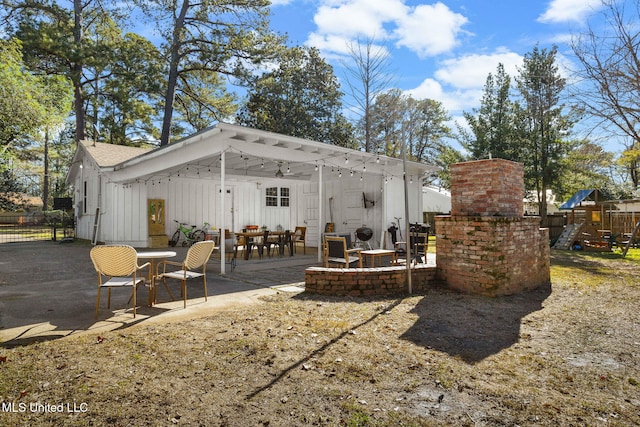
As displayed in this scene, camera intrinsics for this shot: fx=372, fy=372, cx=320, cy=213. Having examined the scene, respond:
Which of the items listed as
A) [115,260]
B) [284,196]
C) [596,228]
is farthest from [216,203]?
[596,228]

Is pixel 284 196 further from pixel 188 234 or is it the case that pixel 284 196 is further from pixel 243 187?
pixel 188 234

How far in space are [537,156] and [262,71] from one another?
1493cm

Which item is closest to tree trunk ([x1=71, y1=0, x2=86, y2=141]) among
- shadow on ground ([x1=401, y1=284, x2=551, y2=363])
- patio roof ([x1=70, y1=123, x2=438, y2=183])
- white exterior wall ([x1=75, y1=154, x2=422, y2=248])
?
white exterior wall ([x1=75, y1=154, x2=422, y2=248])

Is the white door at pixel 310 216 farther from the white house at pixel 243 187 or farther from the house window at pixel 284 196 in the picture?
the house window at pixel 284 196

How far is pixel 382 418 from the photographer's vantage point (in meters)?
2.11

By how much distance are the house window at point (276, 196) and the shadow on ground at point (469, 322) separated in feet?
37.0

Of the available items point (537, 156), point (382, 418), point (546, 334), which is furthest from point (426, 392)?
point (537, 156)

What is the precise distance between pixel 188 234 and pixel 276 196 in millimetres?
4221

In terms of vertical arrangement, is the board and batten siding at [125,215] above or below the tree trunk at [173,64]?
below

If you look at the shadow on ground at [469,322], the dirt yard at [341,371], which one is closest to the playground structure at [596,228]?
the shadow on ground at [469,322]

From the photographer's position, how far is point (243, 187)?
15258mm

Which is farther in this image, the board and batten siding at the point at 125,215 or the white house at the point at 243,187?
the board and batten siding at the point at 125,215

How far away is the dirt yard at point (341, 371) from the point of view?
2.16 metres

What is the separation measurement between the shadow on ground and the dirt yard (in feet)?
0.07
